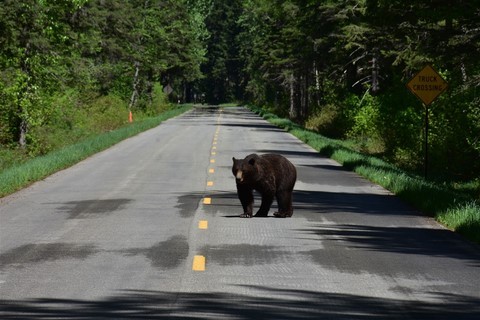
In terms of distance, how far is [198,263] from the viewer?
1081 centimetres

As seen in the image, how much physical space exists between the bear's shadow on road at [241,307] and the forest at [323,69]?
47.6ft

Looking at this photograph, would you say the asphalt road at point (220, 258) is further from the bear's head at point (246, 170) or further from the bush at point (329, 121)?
the bush at point (329, 121)

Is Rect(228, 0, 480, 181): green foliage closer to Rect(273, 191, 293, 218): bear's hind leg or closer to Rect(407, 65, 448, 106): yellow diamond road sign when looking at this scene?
Rect(407, 65, 448, 106): yellow diamond road sign

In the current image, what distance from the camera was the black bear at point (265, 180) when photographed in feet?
46.3

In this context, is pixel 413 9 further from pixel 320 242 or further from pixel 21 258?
pixel 21 258

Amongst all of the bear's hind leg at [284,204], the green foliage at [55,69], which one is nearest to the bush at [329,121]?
the green foliage at [55,69]

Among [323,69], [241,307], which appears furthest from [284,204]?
[323,69]

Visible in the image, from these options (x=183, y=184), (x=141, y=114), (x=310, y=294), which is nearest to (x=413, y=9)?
(x=183, y=184)

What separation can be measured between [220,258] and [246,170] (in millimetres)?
3008

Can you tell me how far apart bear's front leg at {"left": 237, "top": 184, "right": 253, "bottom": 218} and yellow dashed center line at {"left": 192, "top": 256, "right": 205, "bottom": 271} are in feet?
11.5

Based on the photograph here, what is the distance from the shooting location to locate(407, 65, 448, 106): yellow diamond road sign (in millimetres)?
24234

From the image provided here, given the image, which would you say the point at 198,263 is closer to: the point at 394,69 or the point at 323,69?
the point at 394,69

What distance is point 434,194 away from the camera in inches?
715

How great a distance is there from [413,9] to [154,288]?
17.9 metres
